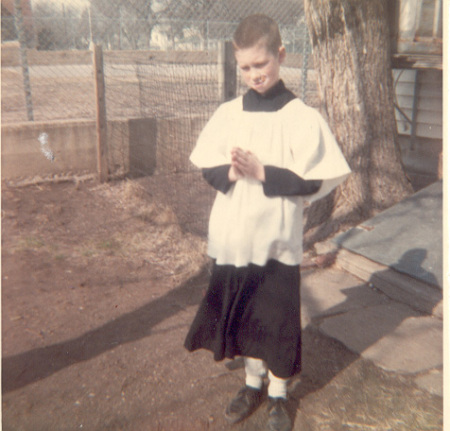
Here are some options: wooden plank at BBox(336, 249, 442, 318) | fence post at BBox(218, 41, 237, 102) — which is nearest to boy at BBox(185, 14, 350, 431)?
wooden plank at BBox(336, 249, 442, 318)

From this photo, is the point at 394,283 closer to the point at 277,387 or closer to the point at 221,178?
the point at 277,387

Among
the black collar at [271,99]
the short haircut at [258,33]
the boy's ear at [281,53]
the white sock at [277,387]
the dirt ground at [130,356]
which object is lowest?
the dirt ground at [130,356]

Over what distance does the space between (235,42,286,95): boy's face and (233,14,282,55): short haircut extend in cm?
2

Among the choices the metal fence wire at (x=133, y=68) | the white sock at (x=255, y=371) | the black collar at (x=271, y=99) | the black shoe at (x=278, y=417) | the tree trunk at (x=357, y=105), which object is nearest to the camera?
the black collar at (x=271, y=99)

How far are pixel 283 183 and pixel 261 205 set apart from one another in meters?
0.14

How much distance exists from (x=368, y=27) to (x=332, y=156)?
2.66 metres

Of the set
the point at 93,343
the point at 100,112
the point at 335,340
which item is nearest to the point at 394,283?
the point at 335,340

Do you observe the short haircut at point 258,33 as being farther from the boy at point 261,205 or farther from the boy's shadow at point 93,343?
the boy's shadow at point 93,343

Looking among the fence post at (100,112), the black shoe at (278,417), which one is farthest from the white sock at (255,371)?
the fence post at (100,112)

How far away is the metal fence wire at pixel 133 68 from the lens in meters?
6.23

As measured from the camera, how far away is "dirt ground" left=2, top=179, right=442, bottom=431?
8.24 feet

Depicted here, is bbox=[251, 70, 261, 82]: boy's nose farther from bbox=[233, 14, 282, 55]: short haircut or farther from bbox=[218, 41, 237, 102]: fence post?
bbox=[218, 41, 237, 102]: fence post

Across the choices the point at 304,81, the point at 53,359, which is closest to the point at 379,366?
the point at 53,359

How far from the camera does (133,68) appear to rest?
34.5 ft
